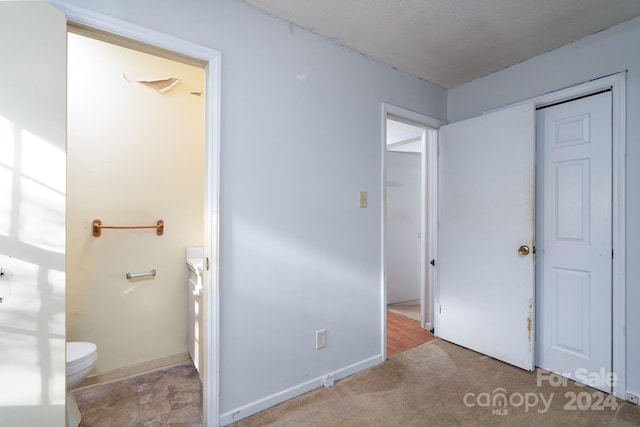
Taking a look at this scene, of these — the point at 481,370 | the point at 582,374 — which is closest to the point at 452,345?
the point at 481,370

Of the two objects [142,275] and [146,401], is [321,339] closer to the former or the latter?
[146,401]

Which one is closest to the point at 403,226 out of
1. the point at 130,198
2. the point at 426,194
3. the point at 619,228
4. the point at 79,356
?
the point at 426,194

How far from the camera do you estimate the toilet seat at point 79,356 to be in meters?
1.63

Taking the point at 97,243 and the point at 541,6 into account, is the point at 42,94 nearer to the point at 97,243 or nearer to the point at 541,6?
the point at 97,243

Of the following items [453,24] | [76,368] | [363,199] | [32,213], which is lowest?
[76,368]

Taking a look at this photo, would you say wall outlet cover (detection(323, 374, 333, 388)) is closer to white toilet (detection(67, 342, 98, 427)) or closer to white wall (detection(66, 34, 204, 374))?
white wall (detection(66, 34, 204, 374))

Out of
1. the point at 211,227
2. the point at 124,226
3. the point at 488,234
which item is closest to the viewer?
the point at 211,227

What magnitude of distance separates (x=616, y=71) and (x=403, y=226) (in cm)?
260

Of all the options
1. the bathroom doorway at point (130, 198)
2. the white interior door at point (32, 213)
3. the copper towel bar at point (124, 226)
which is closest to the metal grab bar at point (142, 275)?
the bathroom doorway at point (130, 198)

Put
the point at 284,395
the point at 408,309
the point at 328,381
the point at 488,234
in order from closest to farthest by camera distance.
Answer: the point at 284,395 → the point at 328,381 → the point at 488,234 → the point at 408,309

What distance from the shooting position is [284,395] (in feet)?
6.10

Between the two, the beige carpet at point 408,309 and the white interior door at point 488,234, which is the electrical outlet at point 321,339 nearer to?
the white interior door at point 488,234

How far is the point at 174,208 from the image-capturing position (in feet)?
7.95

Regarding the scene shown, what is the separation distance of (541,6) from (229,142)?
197 centimetres
